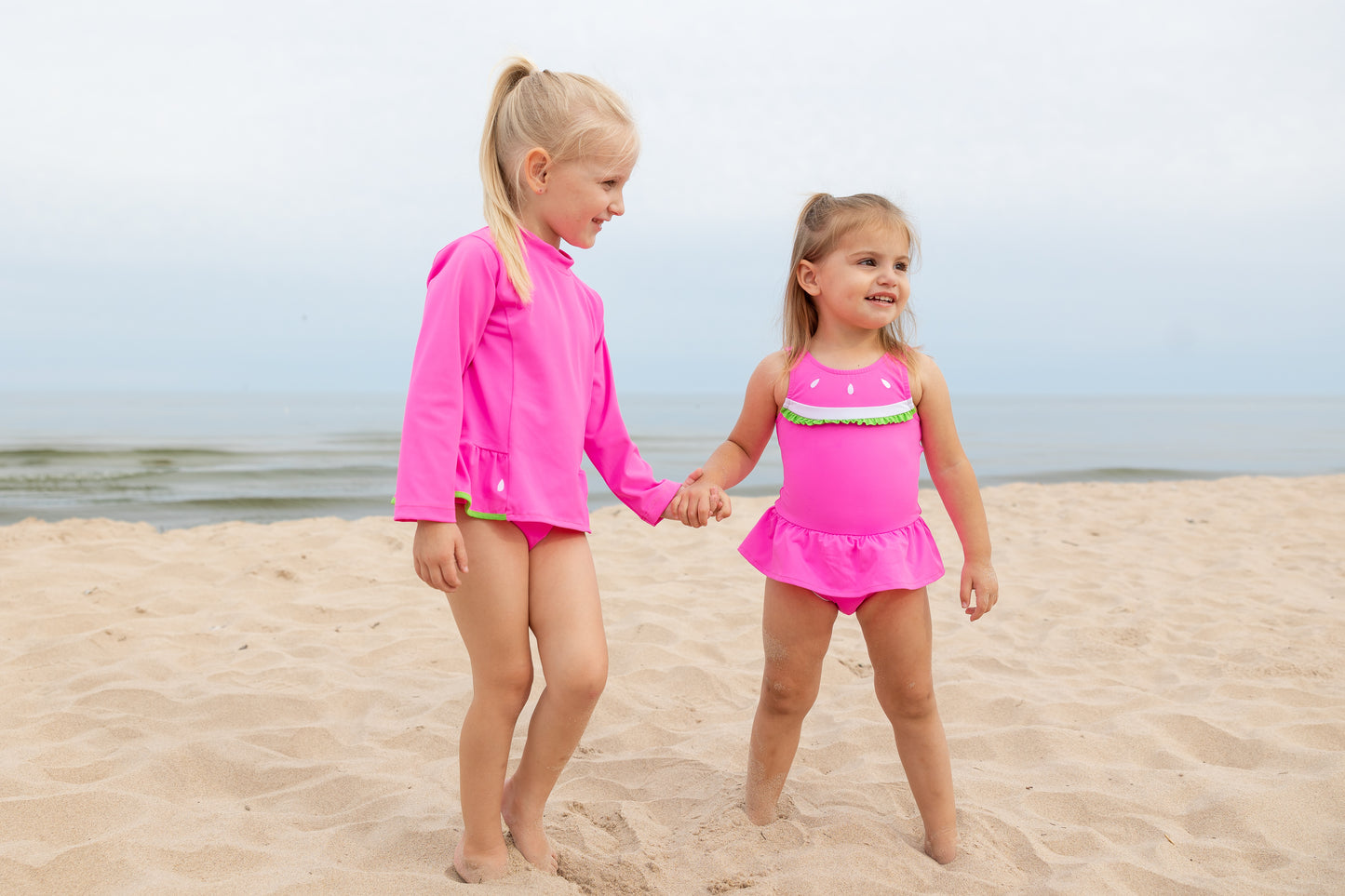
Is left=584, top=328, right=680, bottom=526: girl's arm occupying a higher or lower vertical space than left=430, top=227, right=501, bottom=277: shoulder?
lower

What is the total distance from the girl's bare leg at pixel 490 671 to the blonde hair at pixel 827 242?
969mm

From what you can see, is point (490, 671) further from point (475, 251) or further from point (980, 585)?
point (980, 585)

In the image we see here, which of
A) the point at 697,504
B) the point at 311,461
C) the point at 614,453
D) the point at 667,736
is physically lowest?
the point at 311,461

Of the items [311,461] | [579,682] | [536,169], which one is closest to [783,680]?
[579,682]

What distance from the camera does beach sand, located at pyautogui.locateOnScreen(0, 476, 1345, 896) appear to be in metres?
2.39

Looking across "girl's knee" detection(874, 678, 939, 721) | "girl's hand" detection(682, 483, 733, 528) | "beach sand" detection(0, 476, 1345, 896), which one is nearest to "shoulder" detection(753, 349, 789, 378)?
"girl's hand" detection(682, 483, 733, 528)

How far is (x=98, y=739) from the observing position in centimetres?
316

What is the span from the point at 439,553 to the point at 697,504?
765mm

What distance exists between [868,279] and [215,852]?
2246 mm

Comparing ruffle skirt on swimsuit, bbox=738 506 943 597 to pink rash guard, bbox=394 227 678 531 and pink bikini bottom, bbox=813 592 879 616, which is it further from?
pink rash guard, bbox=394 227 678 531

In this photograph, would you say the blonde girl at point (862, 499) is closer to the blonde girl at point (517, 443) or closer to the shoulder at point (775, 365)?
the shoulder at point (775, 365)

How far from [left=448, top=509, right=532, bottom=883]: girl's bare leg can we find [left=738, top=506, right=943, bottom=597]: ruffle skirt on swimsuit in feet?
2.11

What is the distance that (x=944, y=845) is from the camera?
8.22 feet

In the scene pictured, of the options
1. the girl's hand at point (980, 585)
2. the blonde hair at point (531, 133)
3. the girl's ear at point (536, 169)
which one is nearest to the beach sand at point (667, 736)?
the girl's hand at point (980, 585)
